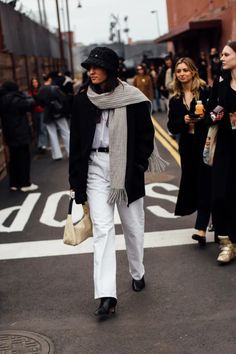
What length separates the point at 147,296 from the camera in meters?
4.71

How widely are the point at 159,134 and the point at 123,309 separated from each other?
10712 millimetres

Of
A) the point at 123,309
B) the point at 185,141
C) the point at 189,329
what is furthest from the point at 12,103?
the point at 189,329

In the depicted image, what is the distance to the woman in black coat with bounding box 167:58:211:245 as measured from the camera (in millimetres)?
5806

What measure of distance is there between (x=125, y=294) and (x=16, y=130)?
5.15 metres

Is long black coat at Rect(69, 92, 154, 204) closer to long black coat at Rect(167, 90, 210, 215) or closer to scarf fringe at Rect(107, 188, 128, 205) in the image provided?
scarf fringe at Rect(107, 188, 128, 205)

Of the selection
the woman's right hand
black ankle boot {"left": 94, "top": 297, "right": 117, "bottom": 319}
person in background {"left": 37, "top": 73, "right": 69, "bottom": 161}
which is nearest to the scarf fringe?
black ankle boot {"left": 94, "top": 297, "right": 117, "bottom": 319}

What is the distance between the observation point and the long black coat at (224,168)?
5.16 meters

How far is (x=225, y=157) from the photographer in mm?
5297

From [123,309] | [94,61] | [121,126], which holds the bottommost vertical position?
[123,309]

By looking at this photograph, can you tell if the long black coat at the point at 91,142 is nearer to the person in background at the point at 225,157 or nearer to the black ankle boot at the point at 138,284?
the black ankle boot at the point at 138,284

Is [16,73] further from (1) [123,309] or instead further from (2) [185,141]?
(1) [123,309]

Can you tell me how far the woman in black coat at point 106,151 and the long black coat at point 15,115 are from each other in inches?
196

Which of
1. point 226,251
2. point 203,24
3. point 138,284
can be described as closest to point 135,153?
point 138,284

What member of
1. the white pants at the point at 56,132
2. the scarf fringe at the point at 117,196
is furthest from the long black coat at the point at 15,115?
the scarf fringe at the point at 117,196
